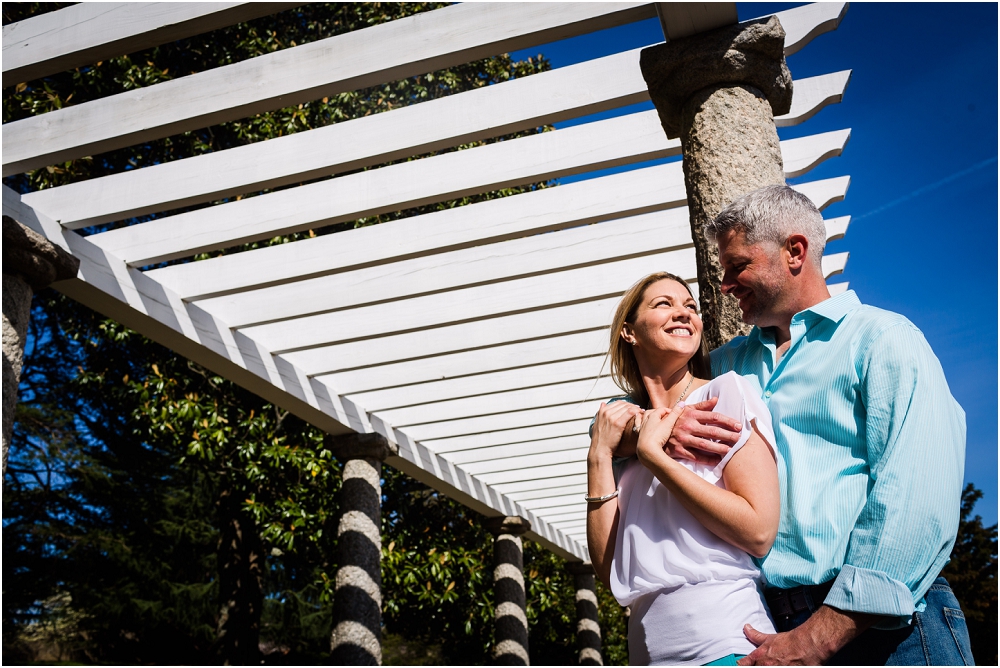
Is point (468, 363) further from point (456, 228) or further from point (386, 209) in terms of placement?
point (386, 209)

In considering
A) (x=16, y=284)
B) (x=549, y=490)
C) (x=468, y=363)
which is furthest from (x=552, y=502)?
(x=16, y=284)

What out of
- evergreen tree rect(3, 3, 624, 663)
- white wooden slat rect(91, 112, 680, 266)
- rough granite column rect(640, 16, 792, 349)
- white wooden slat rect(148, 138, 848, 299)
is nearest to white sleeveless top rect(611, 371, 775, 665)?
rough granite column rect(640, 16, 792, 349)

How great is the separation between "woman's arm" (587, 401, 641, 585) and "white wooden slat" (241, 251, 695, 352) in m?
4.38

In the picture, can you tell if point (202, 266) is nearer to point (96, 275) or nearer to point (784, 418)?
point (96, 275)

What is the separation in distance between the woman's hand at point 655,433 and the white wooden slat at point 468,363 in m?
5.31

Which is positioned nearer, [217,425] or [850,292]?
[850,292]

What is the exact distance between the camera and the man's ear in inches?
98.0

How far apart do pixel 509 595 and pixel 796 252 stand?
1090 cm

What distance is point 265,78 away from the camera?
16.3 ft

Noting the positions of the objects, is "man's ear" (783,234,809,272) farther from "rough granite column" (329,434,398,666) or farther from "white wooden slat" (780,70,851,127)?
"rough granite column" (329,434,398,666)

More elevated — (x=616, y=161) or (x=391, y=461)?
(x=616, y=161)

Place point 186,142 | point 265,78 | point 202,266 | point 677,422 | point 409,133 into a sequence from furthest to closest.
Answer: point 186,142, point 202,266, point 409,133, point 265,78, point 677,422

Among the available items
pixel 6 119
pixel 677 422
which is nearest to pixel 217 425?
pixel 6 119

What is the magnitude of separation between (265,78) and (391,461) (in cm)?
574
